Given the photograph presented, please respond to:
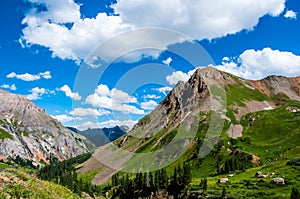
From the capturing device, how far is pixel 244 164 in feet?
568

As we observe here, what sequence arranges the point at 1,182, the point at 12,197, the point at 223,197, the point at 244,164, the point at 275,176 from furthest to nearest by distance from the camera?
the point at 244,164
the point at 275,176
the point at 223,197
the point at 1,182
the point at 12,197

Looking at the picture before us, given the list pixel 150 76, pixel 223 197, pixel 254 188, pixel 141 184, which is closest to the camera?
pixel 150 76

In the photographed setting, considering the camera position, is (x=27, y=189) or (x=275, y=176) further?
(x=275, y=176)

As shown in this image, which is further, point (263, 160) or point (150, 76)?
point (263, 160)

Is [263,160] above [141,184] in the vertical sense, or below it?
above

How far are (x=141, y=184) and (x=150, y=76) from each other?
120 metres

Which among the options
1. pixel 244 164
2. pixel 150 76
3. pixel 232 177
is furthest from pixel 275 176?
pixel 150 76

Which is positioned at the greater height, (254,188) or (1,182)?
(1,182)

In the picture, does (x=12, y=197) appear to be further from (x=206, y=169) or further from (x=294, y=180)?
(x=206, y=169)

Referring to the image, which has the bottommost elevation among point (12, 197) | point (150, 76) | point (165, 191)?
point (165, 191)

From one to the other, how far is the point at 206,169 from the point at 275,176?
74160mm

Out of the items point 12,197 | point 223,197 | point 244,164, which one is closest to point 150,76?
point 223,197

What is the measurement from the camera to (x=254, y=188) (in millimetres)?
113625

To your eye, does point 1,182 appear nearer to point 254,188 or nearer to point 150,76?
point 150,76
